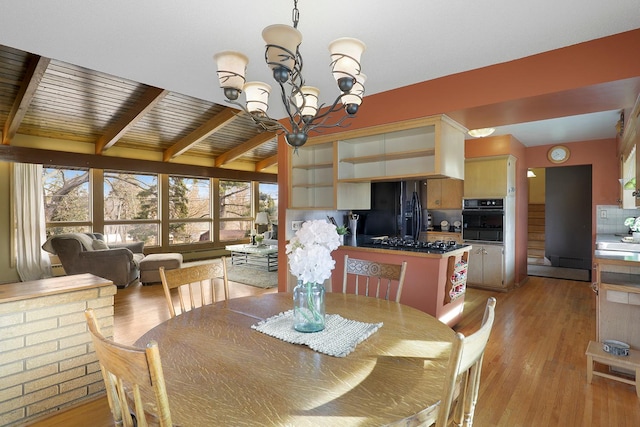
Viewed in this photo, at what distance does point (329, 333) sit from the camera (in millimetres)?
1397

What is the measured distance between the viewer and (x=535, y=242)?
8094 mm

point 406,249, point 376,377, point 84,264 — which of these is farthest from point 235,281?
point 376,377

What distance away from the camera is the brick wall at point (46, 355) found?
183 centimetres

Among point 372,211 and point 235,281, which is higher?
point 372,211

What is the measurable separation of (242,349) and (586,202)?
7.88 meters

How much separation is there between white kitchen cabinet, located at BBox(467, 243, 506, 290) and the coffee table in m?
3.55

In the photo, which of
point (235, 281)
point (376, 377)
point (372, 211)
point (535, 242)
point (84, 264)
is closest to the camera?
point (376, 377)

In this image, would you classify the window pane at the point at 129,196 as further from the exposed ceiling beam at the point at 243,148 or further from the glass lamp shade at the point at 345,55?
the glass lamp shade at the point at 345,55

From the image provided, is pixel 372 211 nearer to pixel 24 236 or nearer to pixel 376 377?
pixel 376 377

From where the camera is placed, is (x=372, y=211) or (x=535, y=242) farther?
(x=535, y=242)

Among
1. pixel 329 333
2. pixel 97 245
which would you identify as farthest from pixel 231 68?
pixel 97 245

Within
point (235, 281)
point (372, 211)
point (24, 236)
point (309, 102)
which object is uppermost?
point (309, 102)

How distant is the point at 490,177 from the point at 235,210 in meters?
6.67

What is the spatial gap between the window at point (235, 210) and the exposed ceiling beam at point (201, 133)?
1.72m
